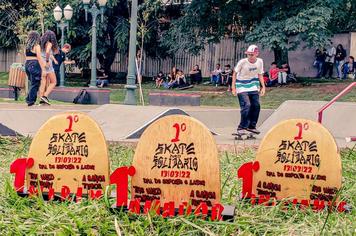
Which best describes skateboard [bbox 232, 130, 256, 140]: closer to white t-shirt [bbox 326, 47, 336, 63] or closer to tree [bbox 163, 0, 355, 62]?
tree [bbox 163, 0, 355, 62]

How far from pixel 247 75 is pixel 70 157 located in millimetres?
5935

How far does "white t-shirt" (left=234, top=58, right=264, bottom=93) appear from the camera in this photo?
9.35m

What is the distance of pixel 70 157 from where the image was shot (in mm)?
3814

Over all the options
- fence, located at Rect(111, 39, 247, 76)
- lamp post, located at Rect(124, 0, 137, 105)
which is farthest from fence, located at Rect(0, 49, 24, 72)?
lamp post, located at Rect(124, 0, 137, 105)

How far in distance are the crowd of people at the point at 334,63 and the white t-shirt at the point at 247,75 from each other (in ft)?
57.3

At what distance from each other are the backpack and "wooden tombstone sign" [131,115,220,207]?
555 inches

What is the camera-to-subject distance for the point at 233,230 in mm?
3320

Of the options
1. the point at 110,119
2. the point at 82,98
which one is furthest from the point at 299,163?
the point at 82,98

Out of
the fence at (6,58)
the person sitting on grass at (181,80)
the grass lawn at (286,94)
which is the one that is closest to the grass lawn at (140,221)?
the grass lawn at (286,94)

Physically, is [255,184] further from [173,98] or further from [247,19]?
[247,19]

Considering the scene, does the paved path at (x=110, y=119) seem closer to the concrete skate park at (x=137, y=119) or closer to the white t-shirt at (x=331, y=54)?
the concrete skate park at (x=137, y=119)

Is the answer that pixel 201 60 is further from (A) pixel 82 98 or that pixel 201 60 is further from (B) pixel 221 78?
(A) pixel 82 98

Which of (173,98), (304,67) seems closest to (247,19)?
(304,67)

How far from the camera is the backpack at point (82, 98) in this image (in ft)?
57.3
